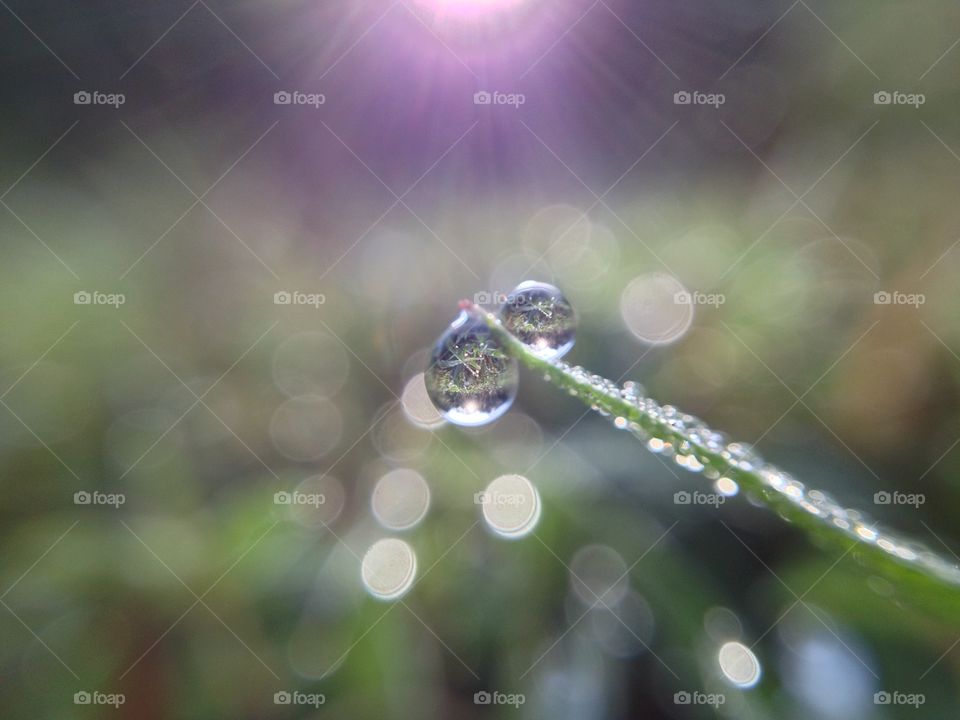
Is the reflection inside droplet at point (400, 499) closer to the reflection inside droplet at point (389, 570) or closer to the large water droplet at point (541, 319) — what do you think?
the reflection inside droplet at point (389, 570)

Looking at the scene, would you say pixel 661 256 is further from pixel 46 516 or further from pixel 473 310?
pixel 46 516

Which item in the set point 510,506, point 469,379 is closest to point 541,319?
point 469,379

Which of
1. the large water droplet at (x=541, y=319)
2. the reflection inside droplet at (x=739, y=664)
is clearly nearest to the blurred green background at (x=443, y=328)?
the reflection inside droplet at (x=739, y=664)

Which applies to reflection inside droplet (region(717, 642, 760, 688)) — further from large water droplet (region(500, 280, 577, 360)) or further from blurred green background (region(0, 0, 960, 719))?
large water droplet (region(500, 280, 577, 360))

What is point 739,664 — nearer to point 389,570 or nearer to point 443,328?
point 389,570

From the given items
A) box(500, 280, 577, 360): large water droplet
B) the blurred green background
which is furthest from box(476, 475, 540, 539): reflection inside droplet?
box(500, 280, 577, 360): large water droplet
